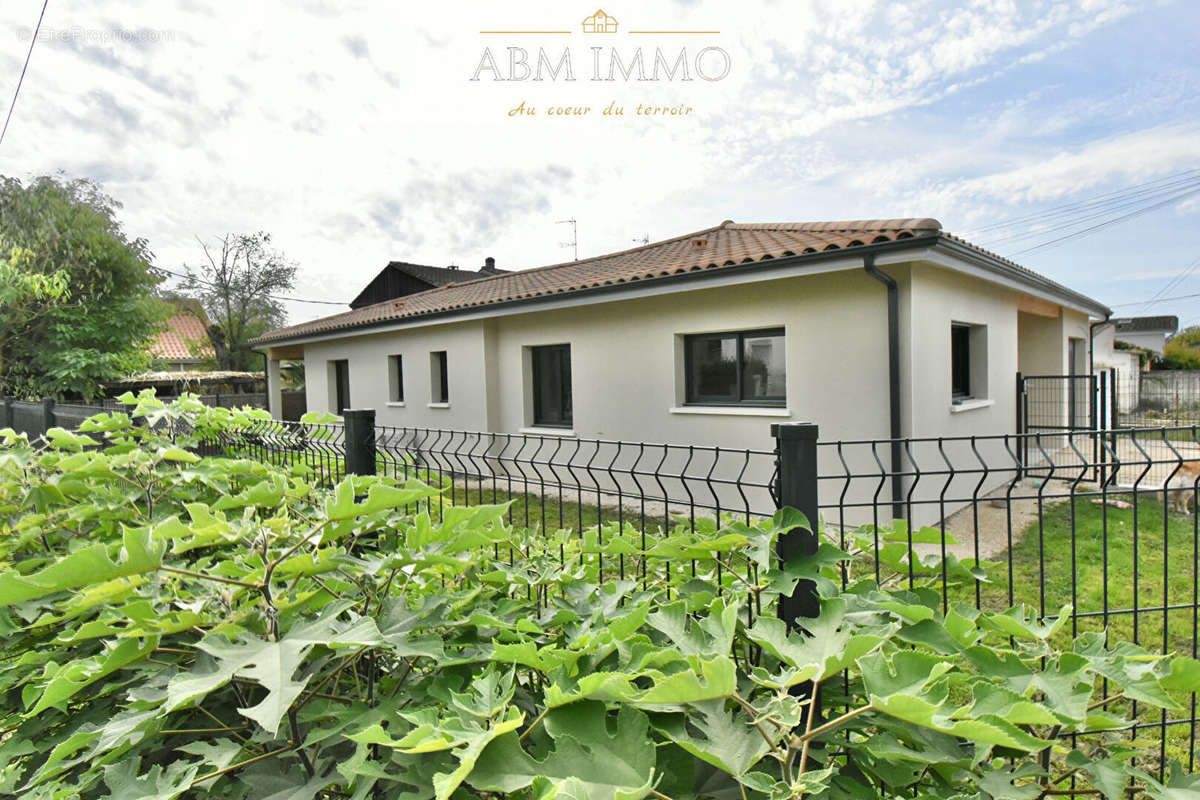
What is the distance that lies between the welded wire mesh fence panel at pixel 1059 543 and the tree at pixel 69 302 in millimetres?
19840

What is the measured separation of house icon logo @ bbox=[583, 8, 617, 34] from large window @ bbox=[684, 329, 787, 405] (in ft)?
14.1

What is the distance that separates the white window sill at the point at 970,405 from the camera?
722cm

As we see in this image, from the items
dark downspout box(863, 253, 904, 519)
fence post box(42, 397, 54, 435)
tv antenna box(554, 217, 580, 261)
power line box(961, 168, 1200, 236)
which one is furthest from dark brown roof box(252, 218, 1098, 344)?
power line box(961, 168, 1200, 236)

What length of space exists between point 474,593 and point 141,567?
51 cm

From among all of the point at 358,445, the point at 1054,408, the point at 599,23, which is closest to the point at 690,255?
the point at 599,23

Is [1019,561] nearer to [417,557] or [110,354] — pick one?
[417,557]

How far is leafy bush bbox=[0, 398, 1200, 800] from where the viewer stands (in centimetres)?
75

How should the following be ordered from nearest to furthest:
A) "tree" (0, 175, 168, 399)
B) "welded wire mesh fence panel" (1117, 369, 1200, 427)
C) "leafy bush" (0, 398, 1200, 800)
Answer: "leafy bush" (0, 398, 1200, 800)
"tree" (0, 175, 168, 399)
"welded wire mesh fence panel" (1117, 369, 1200, 427)

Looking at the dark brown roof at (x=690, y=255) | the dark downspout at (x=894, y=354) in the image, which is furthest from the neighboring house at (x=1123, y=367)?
the dark downspout at (x=894, y=354)

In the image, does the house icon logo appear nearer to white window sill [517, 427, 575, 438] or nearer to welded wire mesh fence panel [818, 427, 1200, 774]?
white window sill [517, 427, 575, 438]

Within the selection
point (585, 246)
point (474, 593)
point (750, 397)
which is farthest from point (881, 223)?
point (585, 246)

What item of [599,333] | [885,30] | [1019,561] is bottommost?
[1019,561]

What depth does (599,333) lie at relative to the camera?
30.0ft

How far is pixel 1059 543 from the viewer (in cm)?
609
